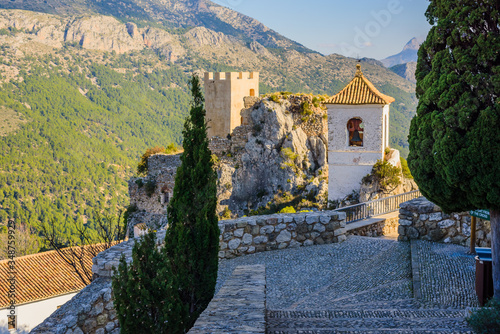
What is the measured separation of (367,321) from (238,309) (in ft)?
5.21

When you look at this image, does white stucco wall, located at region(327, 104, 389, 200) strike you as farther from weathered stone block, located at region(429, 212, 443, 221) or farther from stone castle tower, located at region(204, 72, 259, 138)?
weathered stone block, located at region(429, 212, 443, 221)

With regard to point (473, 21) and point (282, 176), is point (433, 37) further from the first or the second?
point (282, 176)

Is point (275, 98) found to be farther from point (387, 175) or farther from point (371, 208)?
point (371, 208)

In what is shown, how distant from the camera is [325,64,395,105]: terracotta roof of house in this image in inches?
919

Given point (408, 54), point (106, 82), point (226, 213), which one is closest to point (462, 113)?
point (226, 213)

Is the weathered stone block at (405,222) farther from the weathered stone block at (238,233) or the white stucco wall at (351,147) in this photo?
the white stucco wall at (351,147)

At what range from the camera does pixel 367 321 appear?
17.7ft

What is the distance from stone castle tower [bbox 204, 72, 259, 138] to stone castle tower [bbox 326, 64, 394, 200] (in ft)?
31.2

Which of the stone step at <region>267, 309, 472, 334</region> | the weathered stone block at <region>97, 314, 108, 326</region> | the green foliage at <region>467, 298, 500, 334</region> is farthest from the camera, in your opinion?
the weathered stone block at <region>97, 314, 108, 326</region>

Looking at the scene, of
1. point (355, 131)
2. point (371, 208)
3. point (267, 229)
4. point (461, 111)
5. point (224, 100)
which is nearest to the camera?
point (461, 111)

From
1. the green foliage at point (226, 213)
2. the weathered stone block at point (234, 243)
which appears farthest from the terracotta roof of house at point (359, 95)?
the weathered stone block at point (234, 243)

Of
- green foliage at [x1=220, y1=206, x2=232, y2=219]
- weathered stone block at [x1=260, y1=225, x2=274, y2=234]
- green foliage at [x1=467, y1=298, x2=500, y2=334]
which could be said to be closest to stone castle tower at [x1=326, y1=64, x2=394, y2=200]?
green foliage at [x1=220, y1=206, x2=232, y2=219]

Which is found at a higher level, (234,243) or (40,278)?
(234,243)

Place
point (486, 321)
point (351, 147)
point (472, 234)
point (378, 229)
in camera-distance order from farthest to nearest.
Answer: point (351, 147) → point (378, 229) → point (472, 234) → point (486, 321)
